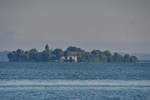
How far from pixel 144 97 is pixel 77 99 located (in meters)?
5.84

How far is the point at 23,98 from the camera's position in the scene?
103 ft

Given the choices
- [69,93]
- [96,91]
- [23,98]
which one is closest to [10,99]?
[23,98]

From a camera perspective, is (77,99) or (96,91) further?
(96,91)

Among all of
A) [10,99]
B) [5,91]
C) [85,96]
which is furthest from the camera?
[5,91]

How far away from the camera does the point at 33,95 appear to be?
33594 mm

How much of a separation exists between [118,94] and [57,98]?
6.25m

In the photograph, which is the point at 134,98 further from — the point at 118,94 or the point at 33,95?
the point at 33,95

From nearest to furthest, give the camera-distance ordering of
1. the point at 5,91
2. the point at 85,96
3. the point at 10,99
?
the point at 10,99
the point at 85,96
the point at 5,91

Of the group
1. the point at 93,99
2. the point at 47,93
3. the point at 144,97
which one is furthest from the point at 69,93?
the point at 144,97

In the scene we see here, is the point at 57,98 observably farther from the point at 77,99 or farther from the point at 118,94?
the point at 118,94

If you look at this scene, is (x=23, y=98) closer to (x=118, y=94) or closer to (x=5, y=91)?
(x=5, y=91)

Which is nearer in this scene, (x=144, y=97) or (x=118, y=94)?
(x=144, y=97)

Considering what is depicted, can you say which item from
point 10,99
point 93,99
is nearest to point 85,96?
point 93,99

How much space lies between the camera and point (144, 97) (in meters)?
32.5
